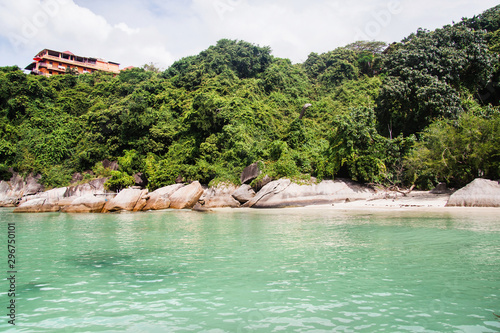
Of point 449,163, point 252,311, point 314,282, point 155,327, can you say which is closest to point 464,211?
point 449,163

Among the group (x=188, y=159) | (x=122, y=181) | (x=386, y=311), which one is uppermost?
(x=188, y=159)

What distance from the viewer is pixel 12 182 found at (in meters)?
34.1

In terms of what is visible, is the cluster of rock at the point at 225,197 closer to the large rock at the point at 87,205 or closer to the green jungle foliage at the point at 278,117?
the large rock at the point at 87,205

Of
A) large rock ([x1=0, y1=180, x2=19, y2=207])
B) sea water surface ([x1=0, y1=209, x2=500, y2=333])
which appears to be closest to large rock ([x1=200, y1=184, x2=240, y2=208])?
sea water surface ([x1=0, y1=209, x2=500, y2=333])

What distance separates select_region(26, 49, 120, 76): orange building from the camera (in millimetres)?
58906

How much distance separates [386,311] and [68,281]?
201 inches

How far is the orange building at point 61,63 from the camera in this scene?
5891cm

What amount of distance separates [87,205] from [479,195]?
23586 mm

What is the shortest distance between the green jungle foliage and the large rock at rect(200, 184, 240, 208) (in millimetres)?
938

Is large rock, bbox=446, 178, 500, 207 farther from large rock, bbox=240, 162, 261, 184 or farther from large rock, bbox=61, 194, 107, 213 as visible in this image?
large rock, bbox=61, 194, 107, 213

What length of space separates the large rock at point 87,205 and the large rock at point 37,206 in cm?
208

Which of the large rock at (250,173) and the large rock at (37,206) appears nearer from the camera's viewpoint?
the large rock at (37,206)

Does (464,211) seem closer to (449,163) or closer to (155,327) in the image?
(449,163)

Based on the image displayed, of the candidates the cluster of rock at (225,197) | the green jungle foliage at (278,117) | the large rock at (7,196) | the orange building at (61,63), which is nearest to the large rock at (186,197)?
the cluster of rock at (225,197)
